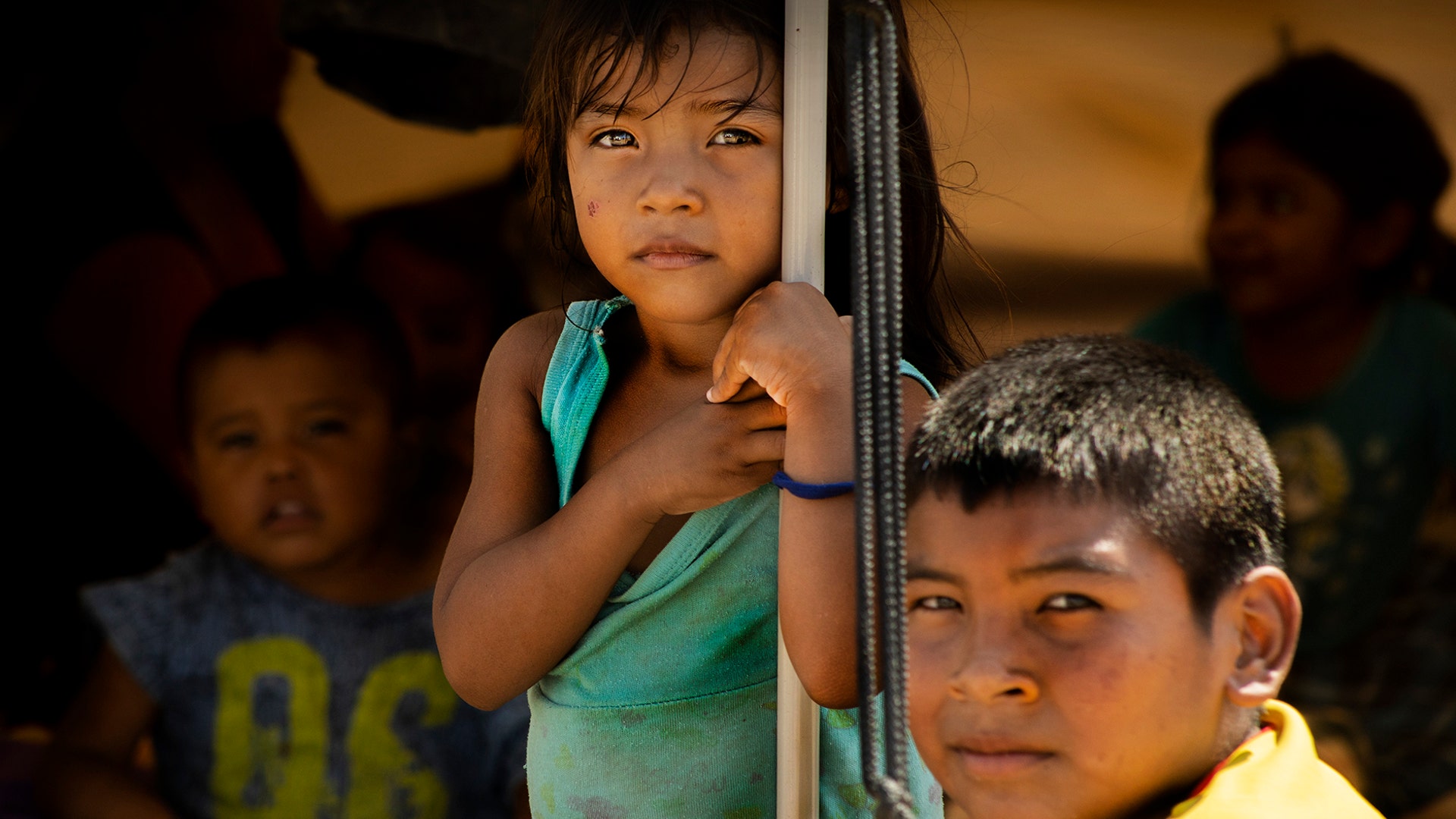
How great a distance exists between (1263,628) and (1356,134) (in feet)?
5.68

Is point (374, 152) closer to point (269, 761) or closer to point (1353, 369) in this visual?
point (269, 761)

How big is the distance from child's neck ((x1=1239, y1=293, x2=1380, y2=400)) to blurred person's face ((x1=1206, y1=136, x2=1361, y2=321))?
2 centimetres

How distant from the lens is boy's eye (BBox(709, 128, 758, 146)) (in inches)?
39.9

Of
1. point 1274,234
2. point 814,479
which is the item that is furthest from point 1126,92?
point 814,479

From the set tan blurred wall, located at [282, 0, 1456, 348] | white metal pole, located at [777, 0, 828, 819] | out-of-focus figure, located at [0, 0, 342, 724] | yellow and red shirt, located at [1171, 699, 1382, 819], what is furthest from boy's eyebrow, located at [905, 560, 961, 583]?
out-of-focus figure, located at [0, 0, 342, 724]

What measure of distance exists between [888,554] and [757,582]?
32cm

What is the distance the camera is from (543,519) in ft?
3.85

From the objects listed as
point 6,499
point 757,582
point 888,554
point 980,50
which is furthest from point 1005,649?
point 6,499

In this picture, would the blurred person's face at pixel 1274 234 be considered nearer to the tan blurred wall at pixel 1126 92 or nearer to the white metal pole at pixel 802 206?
the tan blurred wall at pixel 1126 92

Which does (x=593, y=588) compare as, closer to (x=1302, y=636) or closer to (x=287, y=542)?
(x=287, y=542)

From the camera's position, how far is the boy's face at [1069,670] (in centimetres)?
87

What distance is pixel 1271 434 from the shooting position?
8.20 feet

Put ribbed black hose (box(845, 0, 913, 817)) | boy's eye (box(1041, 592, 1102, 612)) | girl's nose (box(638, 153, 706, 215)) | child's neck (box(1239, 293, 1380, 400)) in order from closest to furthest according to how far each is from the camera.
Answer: ribbed black hose (box(845, 0, 913, 817)), boy's eye (box(1041, 592, 1102, 612)), girl's nose (box(638, 153, 706, 215)), child's neck (box(1239, 293, 1380, 400))

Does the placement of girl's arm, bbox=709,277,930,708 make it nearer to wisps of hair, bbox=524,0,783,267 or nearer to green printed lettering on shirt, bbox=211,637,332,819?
wisps of hair, bbox=524,0,783,267
